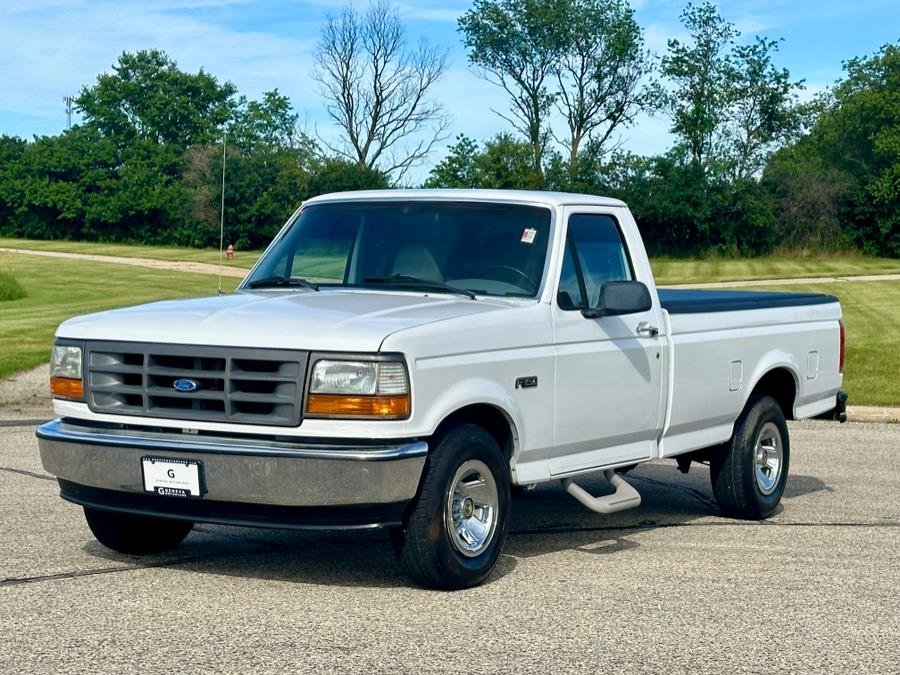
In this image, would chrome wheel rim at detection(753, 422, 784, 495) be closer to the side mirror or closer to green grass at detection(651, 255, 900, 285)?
the side mirror

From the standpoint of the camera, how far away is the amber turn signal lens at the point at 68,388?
6723mm

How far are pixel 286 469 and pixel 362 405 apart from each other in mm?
441

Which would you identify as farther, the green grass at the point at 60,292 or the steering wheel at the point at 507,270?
the green grass at the point at 60,292

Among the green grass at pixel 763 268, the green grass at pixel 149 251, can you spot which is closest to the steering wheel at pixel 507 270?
the green grass at pixel 763 268

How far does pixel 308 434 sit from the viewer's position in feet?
19.9

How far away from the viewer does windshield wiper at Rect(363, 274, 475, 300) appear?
23.8ft

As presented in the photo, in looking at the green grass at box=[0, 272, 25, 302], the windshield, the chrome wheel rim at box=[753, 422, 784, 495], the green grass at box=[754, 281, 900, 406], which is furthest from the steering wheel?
the green grass at box=[0, 272, 25, 302]

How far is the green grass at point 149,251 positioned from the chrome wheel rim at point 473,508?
52421 mm

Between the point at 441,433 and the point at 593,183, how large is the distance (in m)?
67.4

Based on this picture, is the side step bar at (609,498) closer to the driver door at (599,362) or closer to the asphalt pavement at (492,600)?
the driver door at (599,362)

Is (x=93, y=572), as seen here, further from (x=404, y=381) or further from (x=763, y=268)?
(x=763, y=268)

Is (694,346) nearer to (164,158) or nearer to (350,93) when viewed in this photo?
(350,93)

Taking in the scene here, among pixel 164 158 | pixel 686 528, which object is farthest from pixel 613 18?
pixel 686 528

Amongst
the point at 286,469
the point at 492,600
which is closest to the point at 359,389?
the point at 286,469
